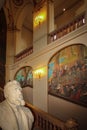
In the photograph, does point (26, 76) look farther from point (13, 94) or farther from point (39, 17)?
point (13, 94)

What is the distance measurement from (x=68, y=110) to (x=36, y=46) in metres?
4.41

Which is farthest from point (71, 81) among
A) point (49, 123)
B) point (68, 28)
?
point (49, 123)

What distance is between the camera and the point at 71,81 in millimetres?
8203

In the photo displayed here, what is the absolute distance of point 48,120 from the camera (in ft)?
16.1

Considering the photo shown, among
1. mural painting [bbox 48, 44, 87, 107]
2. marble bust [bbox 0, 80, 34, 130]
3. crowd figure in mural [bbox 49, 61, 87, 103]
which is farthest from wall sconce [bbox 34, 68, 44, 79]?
marble bust [bbox 0, 80, 34, 130]

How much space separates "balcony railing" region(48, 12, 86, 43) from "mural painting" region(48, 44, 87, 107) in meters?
0.86

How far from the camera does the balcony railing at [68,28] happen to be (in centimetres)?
829

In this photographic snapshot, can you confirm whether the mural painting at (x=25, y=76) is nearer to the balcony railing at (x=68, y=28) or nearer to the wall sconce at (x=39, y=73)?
the wall sconce at (x=39, y=73)

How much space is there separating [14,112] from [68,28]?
6967 mm

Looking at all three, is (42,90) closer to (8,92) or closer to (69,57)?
(69,57)

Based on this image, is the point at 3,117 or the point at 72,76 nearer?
the point at 3,117

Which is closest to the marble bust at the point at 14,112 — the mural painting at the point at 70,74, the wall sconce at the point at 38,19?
the mural painting at the point at 70,74

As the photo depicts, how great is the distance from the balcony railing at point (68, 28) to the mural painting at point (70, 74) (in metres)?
0.86

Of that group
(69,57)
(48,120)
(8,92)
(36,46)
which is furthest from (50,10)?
(8,92)
